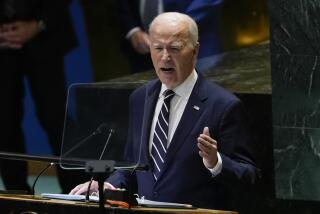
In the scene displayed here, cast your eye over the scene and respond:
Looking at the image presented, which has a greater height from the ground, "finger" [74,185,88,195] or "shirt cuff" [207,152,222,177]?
"shirt cuff" [207,152,222,177]

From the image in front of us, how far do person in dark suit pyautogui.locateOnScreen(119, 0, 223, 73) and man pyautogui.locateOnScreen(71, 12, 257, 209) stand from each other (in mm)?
1905

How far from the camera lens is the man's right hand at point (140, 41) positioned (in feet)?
27.4

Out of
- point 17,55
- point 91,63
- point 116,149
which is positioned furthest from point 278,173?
→ point 91,63

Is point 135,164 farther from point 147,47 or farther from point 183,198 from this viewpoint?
point 147,47

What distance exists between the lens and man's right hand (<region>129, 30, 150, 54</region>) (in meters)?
8.35

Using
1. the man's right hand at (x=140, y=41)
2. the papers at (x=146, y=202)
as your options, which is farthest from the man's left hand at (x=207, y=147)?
the man's right hand at (x=140, y=41)

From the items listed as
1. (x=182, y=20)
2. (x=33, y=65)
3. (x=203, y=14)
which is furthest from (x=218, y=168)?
(x=33, y=65)

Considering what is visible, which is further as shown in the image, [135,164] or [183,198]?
[183,198]

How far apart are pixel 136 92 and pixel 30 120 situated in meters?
4.00

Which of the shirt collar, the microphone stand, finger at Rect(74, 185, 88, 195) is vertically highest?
the shirt collar

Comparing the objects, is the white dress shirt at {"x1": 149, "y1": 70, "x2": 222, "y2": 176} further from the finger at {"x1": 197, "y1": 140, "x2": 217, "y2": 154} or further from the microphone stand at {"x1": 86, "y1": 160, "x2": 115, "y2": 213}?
the microphone stand at {"x1": 86, "y1": 160, "x2": 115, "y2": 213}

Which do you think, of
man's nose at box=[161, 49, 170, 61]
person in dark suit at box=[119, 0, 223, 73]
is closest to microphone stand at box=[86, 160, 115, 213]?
man's nose at box=[161, 49, 170, 61]

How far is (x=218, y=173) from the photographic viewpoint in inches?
218

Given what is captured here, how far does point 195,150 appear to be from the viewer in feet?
18.9
